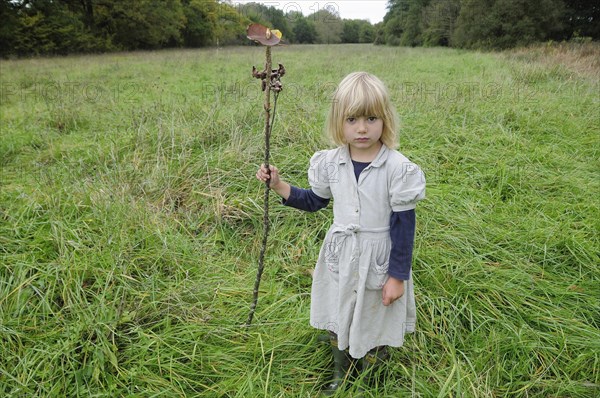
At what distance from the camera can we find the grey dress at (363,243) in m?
1.16

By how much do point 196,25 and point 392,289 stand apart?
90.0 ft

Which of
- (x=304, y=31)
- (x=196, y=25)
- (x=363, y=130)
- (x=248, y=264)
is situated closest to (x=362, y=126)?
(x=363, y=130)

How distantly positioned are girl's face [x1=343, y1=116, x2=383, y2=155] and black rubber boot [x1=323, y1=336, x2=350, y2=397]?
77 centimetres

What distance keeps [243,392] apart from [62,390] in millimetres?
659

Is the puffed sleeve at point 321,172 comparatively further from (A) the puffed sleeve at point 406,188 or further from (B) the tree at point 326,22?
(B) the tree at point 326,22

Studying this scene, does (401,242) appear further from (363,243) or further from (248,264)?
(248,264)

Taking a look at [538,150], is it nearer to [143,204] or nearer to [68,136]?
[143,204]

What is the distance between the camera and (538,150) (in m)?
3.29

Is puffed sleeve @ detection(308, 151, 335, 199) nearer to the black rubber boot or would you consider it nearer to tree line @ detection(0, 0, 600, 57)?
the black rubber boot

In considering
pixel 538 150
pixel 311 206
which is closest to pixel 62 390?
pixel 311 206

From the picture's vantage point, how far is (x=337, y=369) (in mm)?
1463

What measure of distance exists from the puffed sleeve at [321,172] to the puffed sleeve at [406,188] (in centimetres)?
24

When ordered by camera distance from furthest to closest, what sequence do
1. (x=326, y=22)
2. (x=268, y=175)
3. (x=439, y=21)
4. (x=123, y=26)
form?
(x=439, y=21) < (x=123, y=26) < (x=326, y=22) < (x=268, y=175)

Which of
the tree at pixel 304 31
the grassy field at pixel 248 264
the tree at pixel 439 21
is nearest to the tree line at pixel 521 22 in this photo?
the tree at pixel 439 21
